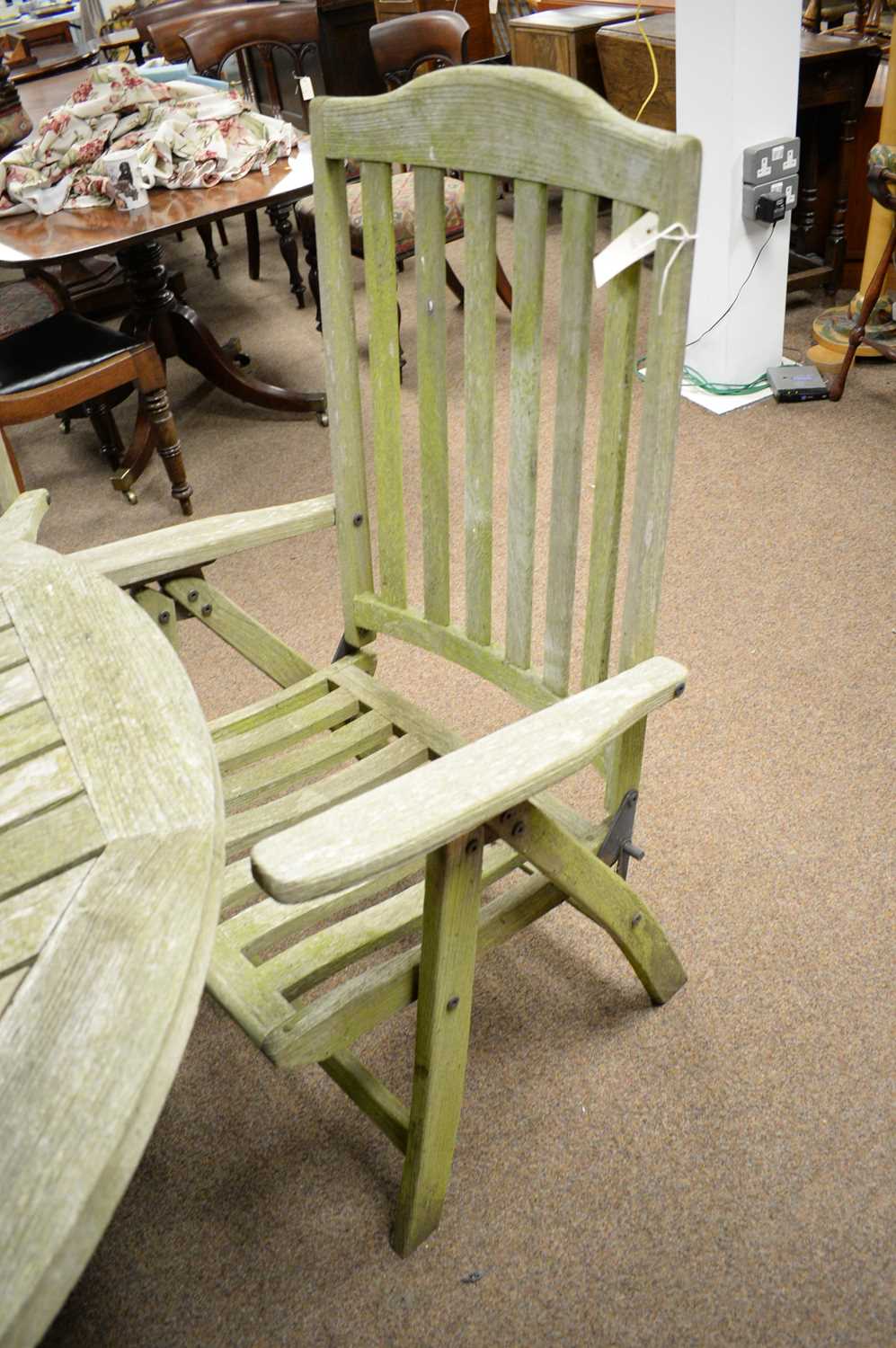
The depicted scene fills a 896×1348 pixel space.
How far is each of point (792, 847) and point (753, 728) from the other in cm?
30

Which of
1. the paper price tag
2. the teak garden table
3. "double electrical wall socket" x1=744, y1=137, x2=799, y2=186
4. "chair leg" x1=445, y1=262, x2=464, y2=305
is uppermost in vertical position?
the paper price tag

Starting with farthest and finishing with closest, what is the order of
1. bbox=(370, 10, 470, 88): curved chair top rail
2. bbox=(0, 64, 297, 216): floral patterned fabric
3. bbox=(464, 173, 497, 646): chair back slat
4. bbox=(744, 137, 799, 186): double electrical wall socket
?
bbox=(370, 10, 470, 88): curved chair top rail
bbox=(0, 64, 297, 216): floral patterned fabric
bbox=(744, 137, 799, 186): double electrical wall socket
bbox=(464, 173, 497, 646): chair back slat

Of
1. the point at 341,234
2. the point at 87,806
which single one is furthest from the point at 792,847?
the point at 87,806

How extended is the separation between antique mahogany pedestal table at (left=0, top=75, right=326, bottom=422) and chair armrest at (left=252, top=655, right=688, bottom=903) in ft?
6.85

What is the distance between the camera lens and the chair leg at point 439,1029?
1.01 meters

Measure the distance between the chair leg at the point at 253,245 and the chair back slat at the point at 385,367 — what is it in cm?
328

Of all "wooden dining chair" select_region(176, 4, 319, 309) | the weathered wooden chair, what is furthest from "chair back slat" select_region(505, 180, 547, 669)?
"wooden dining chair" select_region(176, 4, 319, 309)

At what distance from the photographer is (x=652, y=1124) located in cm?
140

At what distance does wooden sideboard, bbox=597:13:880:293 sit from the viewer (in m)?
3.25

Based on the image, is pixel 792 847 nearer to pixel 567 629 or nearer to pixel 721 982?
pixel 721 982

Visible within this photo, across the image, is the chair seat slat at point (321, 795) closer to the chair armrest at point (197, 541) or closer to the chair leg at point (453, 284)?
the chair armrest at point (197, 541)

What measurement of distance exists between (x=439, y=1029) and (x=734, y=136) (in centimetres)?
248

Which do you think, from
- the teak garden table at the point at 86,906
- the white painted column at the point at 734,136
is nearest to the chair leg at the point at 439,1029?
the teak garden table at the point at 86,906

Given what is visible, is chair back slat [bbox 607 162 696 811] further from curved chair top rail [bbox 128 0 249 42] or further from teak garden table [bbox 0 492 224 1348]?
curved chair top rail [bbox 128 0 249 42]
